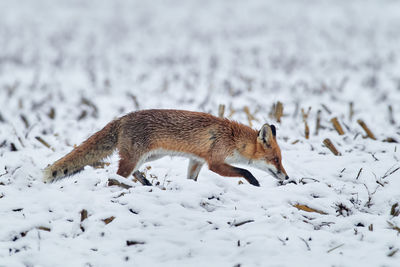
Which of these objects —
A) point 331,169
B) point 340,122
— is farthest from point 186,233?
point 340,122

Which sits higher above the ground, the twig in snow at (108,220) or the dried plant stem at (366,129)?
the dried plant stem at (366,129)

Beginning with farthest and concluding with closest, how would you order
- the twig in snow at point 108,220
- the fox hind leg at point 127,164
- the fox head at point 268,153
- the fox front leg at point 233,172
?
1. the fox head at point 268,153
2. the fox front leg at point 233,172
3. the fox hind leg at point 127,164
4. the twig in snow at point 108,220

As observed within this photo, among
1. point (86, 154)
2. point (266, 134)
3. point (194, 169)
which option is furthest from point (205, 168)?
point (86, 154)

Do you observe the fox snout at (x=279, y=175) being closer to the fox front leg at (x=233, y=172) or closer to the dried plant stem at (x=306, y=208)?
the fox front leg at (x=233, y=172)

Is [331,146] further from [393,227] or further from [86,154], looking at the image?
[86,154]

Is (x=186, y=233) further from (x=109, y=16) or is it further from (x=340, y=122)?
(x=109, y=16)

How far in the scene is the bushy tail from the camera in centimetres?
422

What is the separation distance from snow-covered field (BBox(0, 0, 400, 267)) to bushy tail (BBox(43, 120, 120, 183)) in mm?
160

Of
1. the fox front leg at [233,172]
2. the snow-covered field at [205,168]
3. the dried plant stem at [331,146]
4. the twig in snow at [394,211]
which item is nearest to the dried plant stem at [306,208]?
the snow-covered field at [205,168]

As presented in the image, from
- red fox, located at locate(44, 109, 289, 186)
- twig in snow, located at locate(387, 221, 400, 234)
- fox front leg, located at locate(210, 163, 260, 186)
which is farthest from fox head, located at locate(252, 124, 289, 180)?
twig in snow, located at locate(387, 221, 400, 234)

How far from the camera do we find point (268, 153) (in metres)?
4.97

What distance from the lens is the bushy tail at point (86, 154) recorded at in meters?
4.22

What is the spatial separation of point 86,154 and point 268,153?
227cm

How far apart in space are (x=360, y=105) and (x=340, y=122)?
11.4 feet
